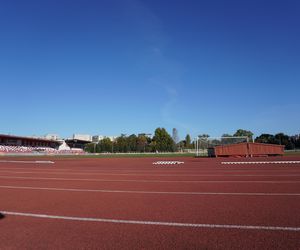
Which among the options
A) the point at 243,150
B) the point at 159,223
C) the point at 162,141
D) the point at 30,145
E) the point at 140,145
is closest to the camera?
the point at 159,223

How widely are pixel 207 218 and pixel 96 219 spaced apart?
86.3 inches

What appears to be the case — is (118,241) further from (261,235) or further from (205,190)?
(205,190)

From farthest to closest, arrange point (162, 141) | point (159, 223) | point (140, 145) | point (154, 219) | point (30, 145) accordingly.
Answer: point (140, 145)
point (30, 145)
point (162, 141)
point (154, 219)
point (159, 223)

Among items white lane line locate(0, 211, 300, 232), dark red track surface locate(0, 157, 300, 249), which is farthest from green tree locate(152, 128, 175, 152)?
white lane line locate(0, 211, 300, 232)

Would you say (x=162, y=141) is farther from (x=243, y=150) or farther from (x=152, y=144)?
(x=243, y=150)

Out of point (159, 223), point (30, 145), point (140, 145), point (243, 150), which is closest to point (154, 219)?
point (159, 223)

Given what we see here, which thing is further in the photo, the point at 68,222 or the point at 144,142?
the point at 144,142

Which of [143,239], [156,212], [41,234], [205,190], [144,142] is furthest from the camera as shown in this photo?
[144,142]

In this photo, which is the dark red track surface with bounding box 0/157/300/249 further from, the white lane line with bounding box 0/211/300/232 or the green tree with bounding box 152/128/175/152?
the green tree with bounding box 152/128/175/152

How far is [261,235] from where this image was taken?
5.07 meters

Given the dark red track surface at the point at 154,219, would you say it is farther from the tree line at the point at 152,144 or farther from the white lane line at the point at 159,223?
the tree line at the point at 152,144

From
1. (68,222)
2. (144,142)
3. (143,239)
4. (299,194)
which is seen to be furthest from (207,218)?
(144,142)

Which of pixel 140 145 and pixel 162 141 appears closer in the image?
pixel 162 141

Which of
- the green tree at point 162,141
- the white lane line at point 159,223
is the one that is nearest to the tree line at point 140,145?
the green tree at point 162,141
